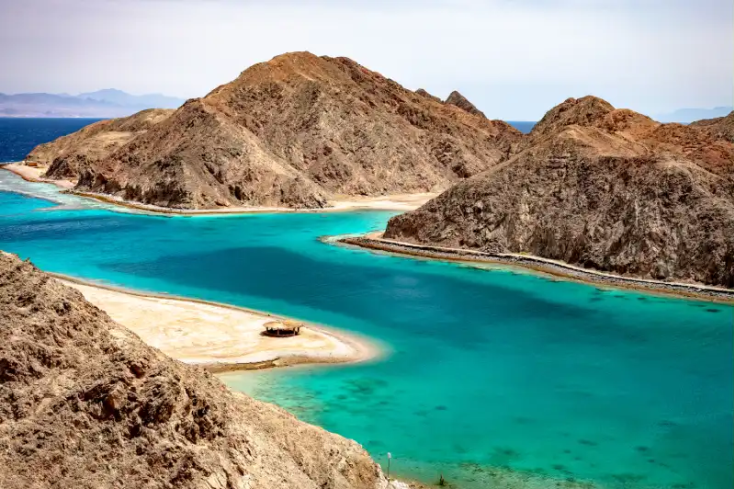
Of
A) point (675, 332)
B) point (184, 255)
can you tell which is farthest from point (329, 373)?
point (184, 255)

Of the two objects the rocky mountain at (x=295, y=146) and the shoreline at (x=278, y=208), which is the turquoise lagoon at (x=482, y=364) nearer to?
the shoreline at (x=278, y=208)

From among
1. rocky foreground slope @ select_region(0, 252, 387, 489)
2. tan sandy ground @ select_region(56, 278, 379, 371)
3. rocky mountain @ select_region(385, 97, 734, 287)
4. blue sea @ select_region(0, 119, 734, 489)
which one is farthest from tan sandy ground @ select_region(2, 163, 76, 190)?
rocky foreground slope @ select_region(0, 252, 387, 489)

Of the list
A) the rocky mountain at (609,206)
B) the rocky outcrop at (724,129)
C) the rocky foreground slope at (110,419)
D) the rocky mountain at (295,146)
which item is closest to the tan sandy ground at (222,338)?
the rocky foreground slope at (110,419)

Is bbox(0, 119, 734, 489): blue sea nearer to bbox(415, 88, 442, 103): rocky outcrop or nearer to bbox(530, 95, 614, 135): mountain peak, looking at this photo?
bbox(530, 95, 614, 135): mountain peak

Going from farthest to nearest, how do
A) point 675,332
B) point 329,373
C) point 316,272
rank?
point 316,272
point 675,332
point 329,373

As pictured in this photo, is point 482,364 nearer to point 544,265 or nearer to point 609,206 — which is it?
point 544,265

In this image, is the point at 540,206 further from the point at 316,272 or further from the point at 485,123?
the point at 485,123
